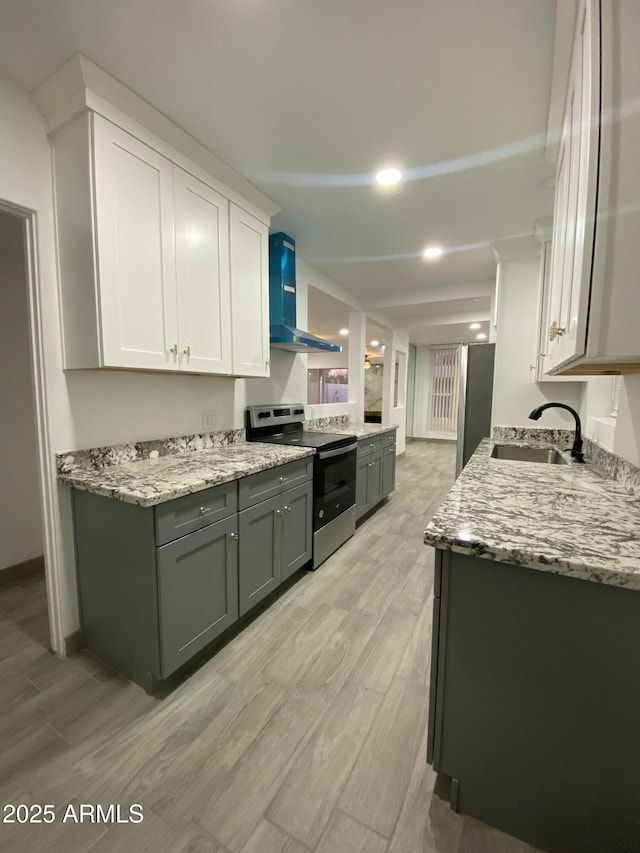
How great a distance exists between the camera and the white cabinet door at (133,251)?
1487 mm

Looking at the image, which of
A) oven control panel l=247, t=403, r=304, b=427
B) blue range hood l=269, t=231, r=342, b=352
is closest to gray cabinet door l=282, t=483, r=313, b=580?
oven control panel l=247, t=403, r=304, b=427

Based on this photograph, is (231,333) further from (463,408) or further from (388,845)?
(463,408)

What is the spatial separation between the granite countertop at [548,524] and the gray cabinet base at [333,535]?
1.30 meters

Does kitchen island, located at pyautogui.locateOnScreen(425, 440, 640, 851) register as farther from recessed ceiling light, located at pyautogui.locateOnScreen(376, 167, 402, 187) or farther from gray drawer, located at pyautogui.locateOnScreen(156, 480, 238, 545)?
recessed ceiling light, located at pyautogui.locateOnScreen(376, 167, 402, 187)

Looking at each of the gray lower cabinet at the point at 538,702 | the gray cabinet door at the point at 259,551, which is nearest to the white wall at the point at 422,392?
the gray cabinet door at the point at 259,551

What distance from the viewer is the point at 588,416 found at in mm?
2449

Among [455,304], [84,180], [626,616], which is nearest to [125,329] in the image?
[84,180]

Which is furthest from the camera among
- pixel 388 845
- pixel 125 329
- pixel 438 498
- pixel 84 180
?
pixel 438 498

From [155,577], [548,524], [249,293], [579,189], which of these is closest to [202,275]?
[249,293]

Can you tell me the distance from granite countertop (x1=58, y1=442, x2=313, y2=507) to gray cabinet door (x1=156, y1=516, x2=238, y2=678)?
22 cm

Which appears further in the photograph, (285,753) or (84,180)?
(84,180)

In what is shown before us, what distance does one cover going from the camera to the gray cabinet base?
2525mm

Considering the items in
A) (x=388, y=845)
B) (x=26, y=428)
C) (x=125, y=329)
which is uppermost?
(x=125, y=329)

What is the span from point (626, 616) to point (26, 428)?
3294 mm
